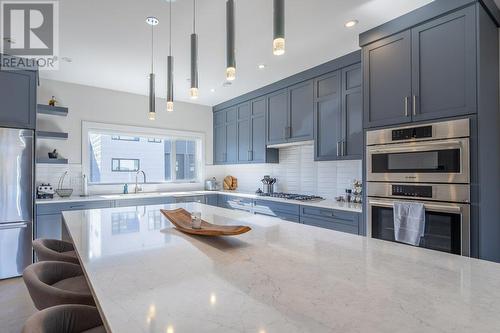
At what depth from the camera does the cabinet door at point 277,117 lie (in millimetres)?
3986

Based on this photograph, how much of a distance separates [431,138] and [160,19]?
8.09 ft

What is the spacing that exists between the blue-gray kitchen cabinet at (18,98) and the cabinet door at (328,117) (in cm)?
353

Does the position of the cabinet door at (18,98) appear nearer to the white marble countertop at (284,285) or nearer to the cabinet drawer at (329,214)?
the white marble countertop at (284,285)

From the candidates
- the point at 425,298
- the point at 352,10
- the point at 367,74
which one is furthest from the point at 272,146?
the point at 425,298

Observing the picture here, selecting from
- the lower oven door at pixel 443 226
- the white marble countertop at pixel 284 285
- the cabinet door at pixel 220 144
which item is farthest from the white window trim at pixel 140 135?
the lower oven door at pixel 443 226

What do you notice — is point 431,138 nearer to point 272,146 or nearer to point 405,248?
point 405,248

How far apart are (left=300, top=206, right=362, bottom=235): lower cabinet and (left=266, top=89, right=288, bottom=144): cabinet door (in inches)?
46.9

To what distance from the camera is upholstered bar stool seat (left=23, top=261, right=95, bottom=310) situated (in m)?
1.07

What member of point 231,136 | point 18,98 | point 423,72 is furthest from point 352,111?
point 18,98

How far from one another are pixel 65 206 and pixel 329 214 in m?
3.35

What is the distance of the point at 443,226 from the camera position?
209cm

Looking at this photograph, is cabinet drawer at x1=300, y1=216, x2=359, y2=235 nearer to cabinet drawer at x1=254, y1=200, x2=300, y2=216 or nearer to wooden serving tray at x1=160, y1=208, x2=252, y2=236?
cabinet drawer at x1=254, y1=200, x2=300, y2=216

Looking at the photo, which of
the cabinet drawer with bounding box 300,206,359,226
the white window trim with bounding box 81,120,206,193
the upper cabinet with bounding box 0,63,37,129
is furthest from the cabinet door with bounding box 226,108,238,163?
the upper cabinet with bounding box 0,63,37,129

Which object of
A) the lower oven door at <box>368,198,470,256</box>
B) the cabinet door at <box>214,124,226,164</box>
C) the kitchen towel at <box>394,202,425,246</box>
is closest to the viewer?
the lower oven door at <box>368,198,470,256</box>
